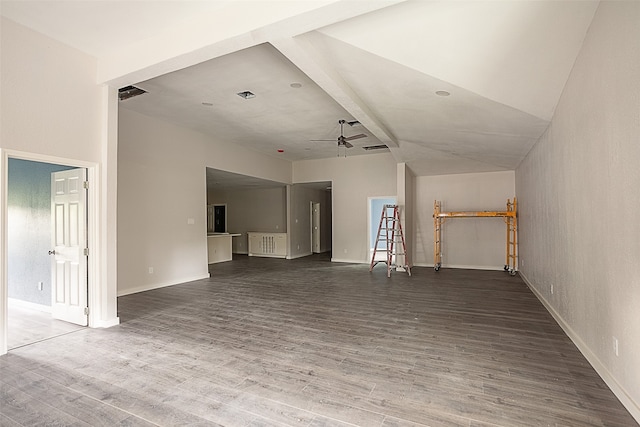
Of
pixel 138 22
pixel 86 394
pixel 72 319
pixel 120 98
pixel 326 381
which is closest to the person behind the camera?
pixel 86 394

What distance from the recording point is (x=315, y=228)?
12375 millimetres

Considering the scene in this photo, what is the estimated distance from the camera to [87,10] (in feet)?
9.79

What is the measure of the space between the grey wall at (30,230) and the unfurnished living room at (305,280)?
1.6 inches

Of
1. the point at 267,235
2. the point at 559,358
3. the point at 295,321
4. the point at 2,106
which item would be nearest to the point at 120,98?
the point at 2,106

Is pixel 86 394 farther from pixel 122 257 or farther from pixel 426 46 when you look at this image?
pixel 426 46

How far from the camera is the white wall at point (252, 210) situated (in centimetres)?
1128

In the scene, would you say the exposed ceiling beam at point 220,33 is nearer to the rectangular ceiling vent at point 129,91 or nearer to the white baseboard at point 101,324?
the rectangular ceiling vent at point 129,91

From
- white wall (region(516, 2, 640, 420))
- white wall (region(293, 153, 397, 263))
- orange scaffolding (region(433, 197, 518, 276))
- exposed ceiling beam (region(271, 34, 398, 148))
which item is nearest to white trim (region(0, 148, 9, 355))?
exposed ceiling beam (region(271, 34, 398, 148))

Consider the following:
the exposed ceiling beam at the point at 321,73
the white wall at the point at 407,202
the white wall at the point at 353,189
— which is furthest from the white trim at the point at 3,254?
the white wall at the point at 353,189

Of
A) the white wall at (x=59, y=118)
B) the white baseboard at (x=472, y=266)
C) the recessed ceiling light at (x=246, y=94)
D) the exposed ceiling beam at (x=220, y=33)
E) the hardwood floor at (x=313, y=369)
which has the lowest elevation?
the white baseboard at (x=472, y=266)

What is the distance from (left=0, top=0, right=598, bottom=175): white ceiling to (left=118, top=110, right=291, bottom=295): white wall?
66 centimetres

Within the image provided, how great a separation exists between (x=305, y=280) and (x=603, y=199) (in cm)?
515

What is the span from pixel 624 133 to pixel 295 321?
3453 mm

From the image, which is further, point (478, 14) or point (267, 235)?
point (267, 235)
